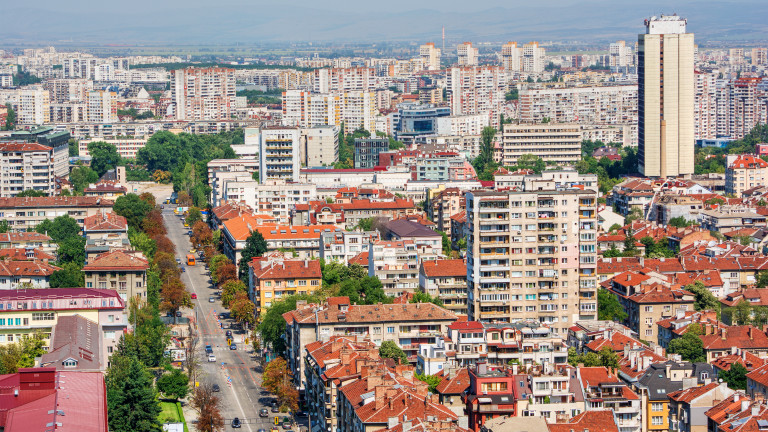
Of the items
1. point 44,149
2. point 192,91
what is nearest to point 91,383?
point 44,149

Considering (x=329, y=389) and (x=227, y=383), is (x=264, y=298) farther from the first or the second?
(x=329, y=389)

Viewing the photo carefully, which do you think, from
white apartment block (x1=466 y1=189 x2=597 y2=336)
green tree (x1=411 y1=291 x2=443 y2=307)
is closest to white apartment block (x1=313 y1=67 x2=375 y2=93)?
green tree (x1=411 y1=291 x2=443 y2=307)

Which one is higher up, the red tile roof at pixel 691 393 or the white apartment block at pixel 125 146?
the white apartment block at pixel 125 146

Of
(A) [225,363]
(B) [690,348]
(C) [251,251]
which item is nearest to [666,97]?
(C) [251,251]

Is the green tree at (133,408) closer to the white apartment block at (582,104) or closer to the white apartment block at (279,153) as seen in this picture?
the white apartment block at (279,153)

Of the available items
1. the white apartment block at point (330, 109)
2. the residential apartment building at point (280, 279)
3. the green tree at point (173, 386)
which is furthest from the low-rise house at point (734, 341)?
the white apartment block at point (330, 109)

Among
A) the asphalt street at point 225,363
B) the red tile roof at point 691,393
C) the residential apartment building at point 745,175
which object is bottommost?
the asphalt street at point 225,363

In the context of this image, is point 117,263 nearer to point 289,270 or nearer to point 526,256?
point 289,270
